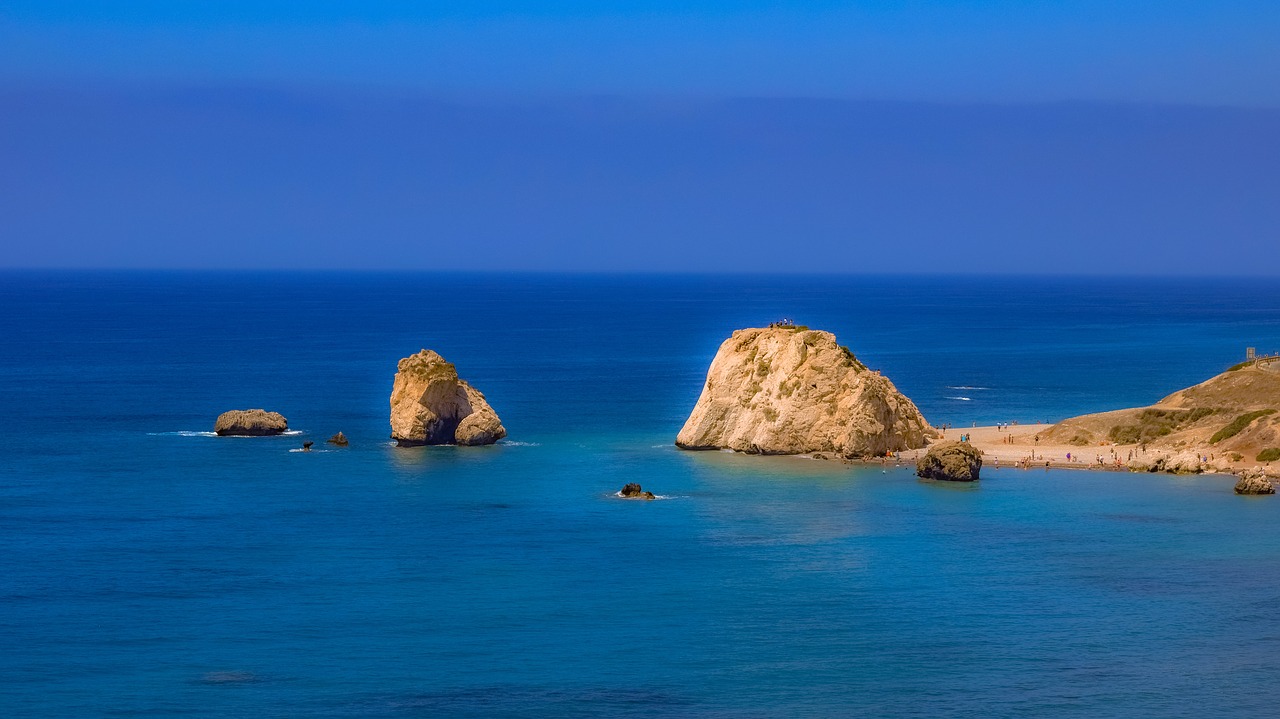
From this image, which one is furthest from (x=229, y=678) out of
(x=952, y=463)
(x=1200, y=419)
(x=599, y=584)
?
(x=1200, y=419)

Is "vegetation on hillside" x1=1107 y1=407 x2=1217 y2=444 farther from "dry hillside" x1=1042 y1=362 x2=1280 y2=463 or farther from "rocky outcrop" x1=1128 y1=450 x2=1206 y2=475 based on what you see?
"rocky outcrop" x1=1128 y1=450 x2=1206 y2=475

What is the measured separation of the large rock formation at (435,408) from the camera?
4651 inches

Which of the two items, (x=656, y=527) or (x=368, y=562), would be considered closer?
(x=368, y=562)

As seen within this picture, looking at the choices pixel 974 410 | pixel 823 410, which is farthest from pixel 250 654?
pixel 974 410

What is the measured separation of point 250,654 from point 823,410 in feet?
196

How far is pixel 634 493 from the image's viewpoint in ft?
323

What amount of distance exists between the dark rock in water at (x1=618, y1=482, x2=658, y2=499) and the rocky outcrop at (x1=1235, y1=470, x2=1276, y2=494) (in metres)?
36.1

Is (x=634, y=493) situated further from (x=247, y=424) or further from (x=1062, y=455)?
(x=247, y=424)

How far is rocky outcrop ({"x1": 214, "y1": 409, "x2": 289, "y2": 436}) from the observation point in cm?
12419

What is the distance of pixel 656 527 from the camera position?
89438 mm

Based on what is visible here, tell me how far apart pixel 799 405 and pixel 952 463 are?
1403cm

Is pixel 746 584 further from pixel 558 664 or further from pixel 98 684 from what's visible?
pixel 98 684

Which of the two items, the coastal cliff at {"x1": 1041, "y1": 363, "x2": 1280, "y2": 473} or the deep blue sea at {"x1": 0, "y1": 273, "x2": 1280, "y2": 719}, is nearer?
the deep blue sea at {"x1": 0, "y1": 273, "x2": 1280, "y2": 719}

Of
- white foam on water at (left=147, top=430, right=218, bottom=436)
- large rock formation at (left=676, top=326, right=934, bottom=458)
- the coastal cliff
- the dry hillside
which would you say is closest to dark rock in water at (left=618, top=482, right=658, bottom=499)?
large rock formation at (left=676, top=326, right=934, bottom=458)
